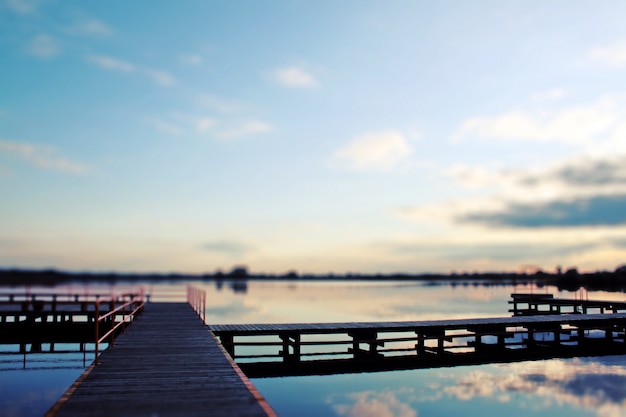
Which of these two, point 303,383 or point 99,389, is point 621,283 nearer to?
point 303,383

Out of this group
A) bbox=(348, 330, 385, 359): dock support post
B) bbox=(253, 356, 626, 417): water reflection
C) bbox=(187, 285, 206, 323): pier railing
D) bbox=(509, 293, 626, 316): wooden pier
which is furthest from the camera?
bbox=(509, 293, 626, 316): wooden pier

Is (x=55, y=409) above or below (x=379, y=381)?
above

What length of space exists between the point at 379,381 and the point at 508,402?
4368 millimetres

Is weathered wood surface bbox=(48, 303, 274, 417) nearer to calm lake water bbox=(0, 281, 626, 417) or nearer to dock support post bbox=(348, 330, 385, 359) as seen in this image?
calm lake water bbox=(0, 281, 626, 417)

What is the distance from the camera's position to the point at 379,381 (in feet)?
58.3

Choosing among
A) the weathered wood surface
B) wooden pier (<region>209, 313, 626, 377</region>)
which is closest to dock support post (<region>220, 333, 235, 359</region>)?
wooden pier (<region>209, 313, 626, 377</region>)

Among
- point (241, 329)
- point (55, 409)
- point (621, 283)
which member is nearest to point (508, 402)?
point (241, 329)

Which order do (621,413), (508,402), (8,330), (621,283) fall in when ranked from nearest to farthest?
(621,413), (508,402), (8,330), (621,283)

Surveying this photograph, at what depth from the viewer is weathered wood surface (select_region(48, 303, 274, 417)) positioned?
8.25 meters

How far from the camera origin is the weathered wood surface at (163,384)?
8.25 metres

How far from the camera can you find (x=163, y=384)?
32.7 ft

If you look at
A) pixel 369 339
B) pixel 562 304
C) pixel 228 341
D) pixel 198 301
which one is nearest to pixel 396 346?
pixel 369 339

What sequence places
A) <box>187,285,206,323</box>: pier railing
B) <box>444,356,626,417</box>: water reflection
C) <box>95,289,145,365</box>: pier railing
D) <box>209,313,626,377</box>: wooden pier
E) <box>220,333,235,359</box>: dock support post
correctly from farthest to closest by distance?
<box>187,285,206,323</box>: pier railing, <box>209,313,626,377</box>: wooden pier, <box>220,333,235,359</box>: dock support post, <box>444,356,626,417</box>: water reflection, <box>95,289,145,365</box>: pier railing

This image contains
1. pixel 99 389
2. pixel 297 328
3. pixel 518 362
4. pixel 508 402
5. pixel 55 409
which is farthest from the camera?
pixel 518 362
